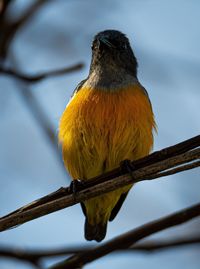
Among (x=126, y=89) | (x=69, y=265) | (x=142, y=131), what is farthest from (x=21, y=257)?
(x=126, y=89)

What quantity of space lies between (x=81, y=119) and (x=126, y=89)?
65cm

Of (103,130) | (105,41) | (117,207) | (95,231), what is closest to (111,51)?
(105,41)

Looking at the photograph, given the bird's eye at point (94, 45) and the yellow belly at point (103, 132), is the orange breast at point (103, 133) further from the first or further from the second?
the bird's eye at point (94, 45)

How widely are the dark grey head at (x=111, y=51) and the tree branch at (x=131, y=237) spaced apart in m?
2.70

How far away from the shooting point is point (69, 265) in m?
3.07

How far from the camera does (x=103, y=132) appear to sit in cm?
455

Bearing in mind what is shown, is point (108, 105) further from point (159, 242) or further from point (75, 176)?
point (159, 242)

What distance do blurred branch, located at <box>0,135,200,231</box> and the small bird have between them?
159 centimetres

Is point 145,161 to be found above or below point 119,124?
below

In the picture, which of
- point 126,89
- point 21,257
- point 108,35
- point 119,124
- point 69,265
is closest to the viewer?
point 69,265

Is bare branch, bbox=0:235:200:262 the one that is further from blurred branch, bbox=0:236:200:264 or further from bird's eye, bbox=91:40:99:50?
bird's eye, bbox=91:40:99:50

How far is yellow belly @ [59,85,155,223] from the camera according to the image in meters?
4.54

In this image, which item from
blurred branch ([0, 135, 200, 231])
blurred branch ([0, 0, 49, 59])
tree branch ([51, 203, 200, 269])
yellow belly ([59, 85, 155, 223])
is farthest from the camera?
yellow belly ([59, 85, 155, 223])

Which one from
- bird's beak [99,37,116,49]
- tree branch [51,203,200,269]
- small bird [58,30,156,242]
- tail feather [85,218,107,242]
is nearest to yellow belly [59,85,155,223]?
small bird [58,30,156,242]
